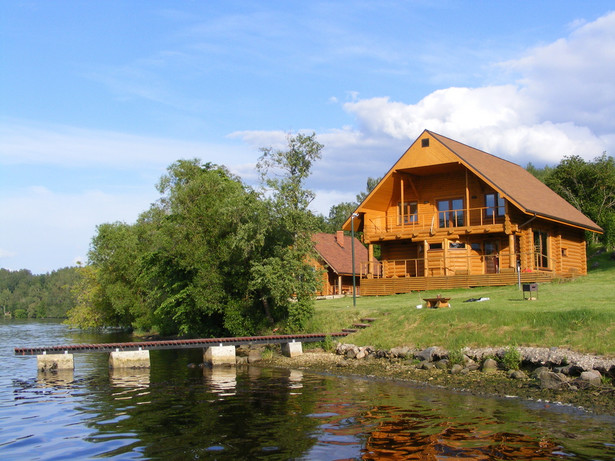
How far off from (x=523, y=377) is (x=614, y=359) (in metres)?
2.49

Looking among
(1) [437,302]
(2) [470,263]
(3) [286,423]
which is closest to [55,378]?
(3) [286,423]

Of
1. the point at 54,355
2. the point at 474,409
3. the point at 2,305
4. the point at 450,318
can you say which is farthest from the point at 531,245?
the point at 2,305

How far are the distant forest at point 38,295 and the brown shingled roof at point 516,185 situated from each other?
9380 cm

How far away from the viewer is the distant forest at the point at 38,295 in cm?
13788

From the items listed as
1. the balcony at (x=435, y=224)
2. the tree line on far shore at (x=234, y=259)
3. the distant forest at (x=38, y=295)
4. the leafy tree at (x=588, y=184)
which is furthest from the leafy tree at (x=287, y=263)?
the distant forest at (x=38, y=295)

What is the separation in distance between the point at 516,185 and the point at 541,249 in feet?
14.6

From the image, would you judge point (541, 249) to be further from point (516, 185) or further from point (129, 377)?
point (129, 377)

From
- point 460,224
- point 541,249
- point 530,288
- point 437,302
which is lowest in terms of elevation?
point 437,302

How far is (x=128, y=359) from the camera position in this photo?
24.7 m

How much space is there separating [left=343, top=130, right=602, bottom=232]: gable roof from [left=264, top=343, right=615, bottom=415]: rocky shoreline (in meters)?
15.6

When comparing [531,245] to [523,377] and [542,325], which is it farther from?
[523,377]

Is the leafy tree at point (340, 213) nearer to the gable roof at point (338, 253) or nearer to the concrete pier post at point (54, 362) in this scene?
the gable roof at point (338, 253)

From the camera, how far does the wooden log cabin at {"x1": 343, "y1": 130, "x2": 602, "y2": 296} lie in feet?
117

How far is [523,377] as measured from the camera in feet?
57.0
